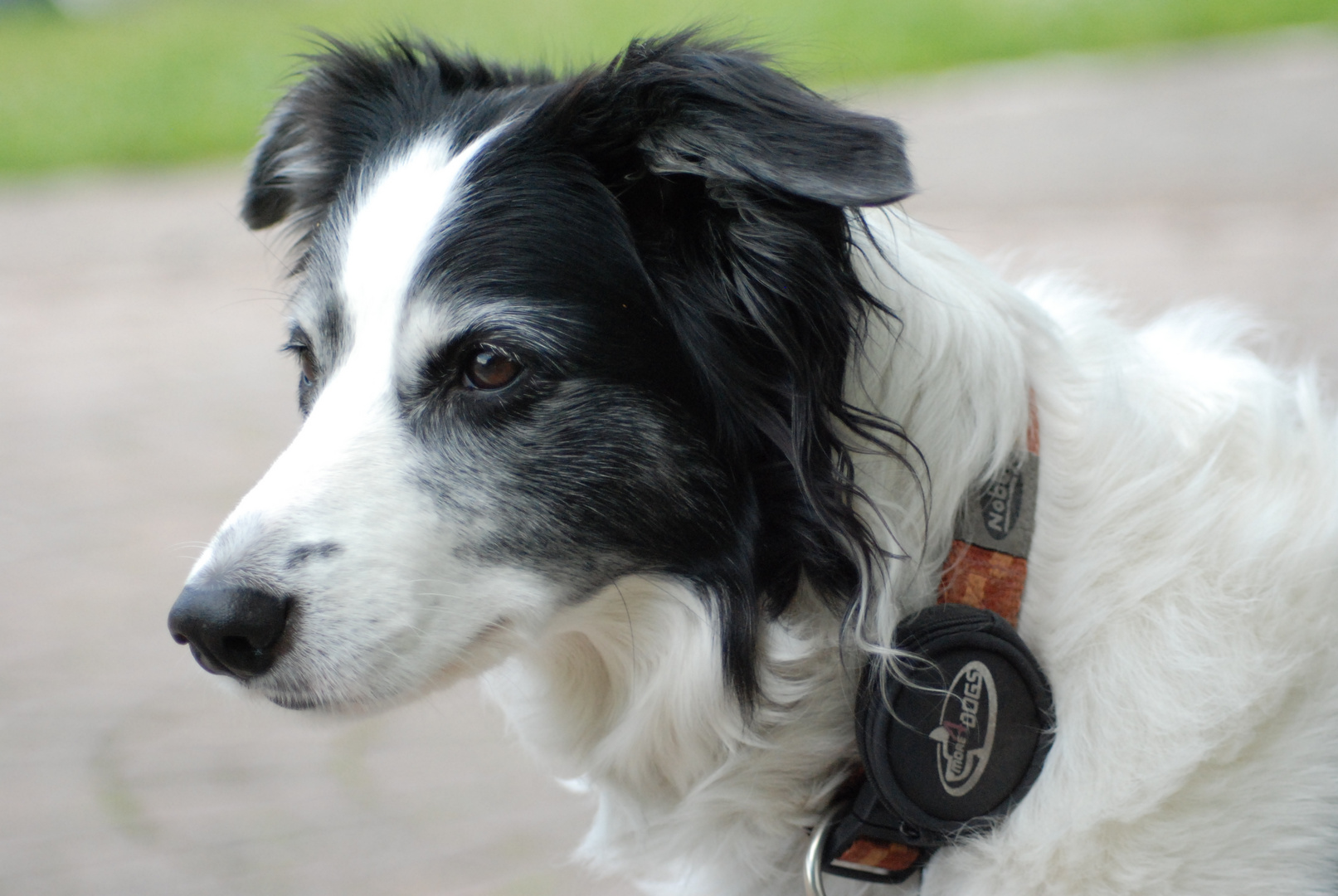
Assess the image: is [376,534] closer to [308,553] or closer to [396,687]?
[308,553]

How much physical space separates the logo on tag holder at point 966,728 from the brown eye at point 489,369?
0.84m

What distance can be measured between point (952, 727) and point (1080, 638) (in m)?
0.25

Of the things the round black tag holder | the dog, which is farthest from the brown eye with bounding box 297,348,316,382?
the round black tag holder

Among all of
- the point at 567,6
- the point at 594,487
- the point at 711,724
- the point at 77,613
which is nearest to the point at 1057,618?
the point at 711,724

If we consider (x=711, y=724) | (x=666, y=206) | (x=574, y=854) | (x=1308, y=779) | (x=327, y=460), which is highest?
(x=666, y=206)

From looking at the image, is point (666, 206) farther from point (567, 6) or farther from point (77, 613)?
point (567, 6)

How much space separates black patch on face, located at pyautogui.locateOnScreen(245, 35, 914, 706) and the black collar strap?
0.48ft

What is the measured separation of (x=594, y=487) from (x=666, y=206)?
472mm

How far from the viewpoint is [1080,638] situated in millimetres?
1904

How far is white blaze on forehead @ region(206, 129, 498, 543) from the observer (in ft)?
6.26

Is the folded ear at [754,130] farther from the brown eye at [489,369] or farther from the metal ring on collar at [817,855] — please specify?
the metal ring on collar at [817,855]

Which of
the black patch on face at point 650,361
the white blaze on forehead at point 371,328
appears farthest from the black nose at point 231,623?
the black patch on face at point 650,361

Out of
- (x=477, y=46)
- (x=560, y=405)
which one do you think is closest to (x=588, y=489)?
(x=560, y=405)

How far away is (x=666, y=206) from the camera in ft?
6.56
